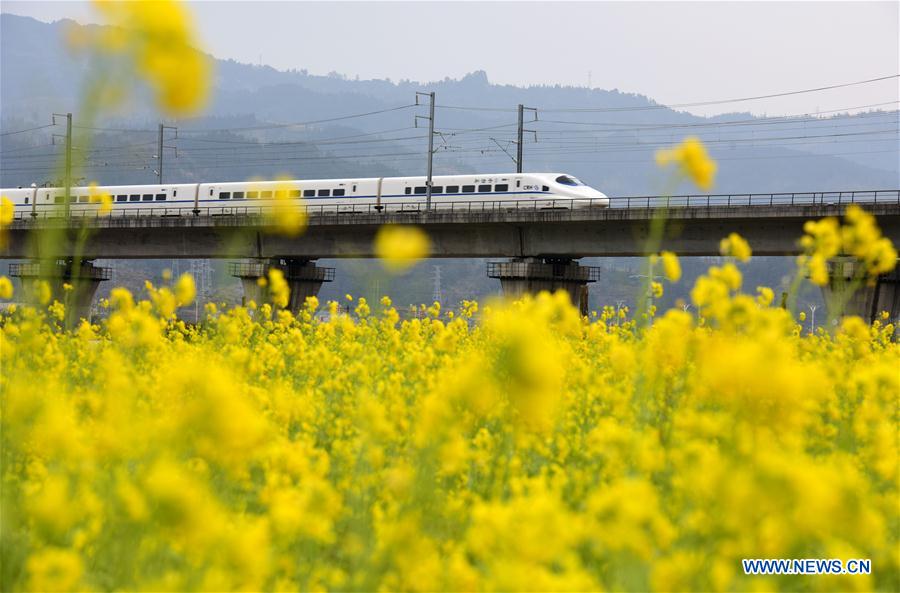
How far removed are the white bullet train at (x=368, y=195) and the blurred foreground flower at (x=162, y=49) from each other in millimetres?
32417

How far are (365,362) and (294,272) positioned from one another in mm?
35564

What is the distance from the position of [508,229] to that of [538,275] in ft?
7.83

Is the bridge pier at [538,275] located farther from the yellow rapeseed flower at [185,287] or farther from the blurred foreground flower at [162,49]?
the blurred foreground flower at [162,49]

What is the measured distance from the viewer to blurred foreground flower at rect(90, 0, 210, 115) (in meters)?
2.77

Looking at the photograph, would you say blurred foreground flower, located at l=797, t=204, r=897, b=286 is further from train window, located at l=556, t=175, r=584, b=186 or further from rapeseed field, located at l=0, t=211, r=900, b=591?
train window, located at l=556, t=175, r=584, b=186

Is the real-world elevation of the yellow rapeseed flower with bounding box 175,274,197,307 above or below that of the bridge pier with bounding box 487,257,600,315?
above

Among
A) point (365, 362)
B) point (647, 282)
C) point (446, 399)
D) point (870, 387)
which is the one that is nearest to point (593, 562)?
point (446, 399)

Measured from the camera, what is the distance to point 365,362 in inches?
263

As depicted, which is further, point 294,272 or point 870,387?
point 294,272

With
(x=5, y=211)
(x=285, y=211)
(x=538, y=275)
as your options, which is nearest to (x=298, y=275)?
(x=538, y=275)

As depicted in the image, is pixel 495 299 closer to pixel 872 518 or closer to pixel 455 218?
pixel 872 518

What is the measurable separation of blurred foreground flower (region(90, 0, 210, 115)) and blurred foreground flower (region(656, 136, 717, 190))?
216cm

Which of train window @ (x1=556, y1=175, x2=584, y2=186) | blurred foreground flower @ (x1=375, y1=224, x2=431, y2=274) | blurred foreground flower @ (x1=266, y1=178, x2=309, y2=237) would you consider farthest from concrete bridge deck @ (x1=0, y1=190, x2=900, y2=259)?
blurred foreground flower @ (x1=375, y1=224, x2=431, y2=274)

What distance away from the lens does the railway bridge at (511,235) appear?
1249 inches
